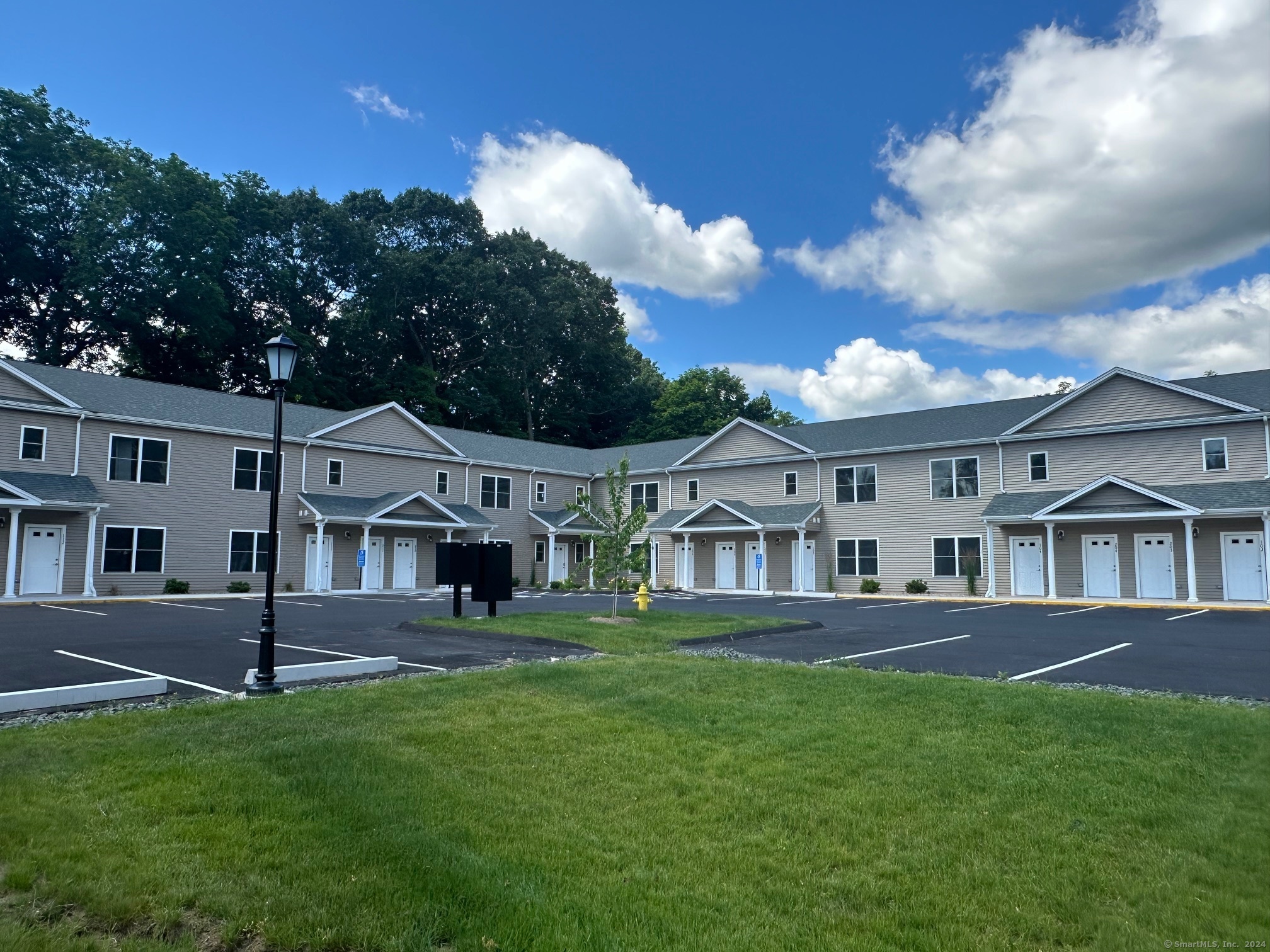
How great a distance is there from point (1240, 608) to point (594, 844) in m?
23.9

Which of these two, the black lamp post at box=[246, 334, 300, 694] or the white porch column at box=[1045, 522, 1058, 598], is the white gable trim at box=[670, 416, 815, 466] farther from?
the black lamp post at box=[246, 334, 300, 694]

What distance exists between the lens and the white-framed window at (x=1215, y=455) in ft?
81.8

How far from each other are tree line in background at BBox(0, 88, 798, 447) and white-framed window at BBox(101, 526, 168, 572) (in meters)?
19.8

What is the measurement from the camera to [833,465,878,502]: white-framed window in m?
32.0

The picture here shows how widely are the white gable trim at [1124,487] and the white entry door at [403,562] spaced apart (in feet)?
76.0

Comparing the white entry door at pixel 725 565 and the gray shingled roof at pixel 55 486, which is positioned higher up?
the gray shingled roof at pixel 55 486

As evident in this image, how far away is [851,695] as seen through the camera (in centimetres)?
822

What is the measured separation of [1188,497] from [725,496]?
1747 cm

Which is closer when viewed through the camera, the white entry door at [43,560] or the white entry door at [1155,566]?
the white entry door at [43,560]

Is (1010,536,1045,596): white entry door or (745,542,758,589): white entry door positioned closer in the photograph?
(1010,536,1045,596): white entry door

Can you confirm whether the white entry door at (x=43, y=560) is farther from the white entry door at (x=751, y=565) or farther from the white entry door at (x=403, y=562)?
the white entry door at (x=751, y=565)

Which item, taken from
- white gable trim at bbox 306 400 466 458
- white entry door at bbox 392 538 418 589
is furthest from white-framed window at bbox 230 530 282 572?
white entry door at bbox 392 538 418 589

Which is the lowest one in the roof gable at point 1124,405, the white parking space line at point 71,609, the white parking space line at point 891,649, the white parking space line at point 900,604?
the white parking space line at point 891,649

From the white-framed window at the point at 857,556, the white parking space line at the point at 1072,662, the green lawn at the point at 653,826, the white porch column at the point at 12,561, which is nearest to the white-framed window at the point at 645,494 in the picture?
the white-framed window at the point at 857,556
